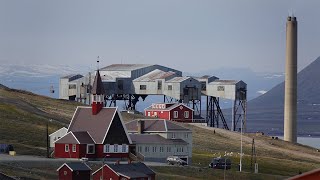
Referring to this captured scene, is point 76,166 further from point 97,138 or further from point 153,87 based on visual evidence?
point 153,87

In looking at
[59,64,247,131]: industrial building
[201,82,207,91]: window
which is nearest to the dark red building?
[59,64,247,131]: industrial building

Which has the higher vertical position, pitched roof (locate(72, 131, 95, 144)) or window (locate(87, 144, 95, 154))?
pitched roof (locate(72, 131, 95, 144))

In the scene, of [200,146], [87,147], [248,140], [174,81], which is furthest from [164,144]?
[174,81]

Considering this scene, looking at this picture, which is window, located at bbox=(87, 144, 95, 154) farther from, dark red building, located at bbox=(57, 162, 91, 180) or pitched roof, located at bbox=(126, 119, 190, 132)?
dark red building, located at bbox=(57, 162, 91, 180)

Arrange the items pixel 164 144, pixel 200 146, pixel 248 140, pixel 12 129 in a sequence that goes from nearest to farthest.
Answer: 1. pixel 164 144
2. pixel 12 129
3. pixel 200 146
4. pixel 248 140

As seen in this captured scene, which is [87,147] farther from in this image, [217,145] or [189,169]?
[217,145]

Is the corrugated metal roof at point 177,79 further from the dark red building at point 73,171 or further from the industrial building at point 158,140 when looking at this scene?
the dark red building at point 73,171

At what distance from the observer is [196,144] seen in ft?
456

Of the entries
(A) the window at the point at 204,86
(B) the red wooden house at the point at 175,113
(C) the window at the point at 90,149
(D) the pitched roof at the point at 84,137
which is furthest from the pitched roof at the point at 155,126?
(A) the window at the point at 204,86

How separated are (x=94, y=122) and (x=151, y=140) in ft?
22.0

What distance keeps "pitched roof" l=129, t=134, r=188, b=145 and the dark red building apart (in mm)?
19082

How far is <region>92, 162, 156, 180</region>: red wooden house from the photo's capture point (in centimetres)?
9038

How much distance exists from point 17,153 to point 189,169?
1586 cm

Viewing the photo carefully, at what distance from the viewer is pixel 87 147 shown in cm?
10644
